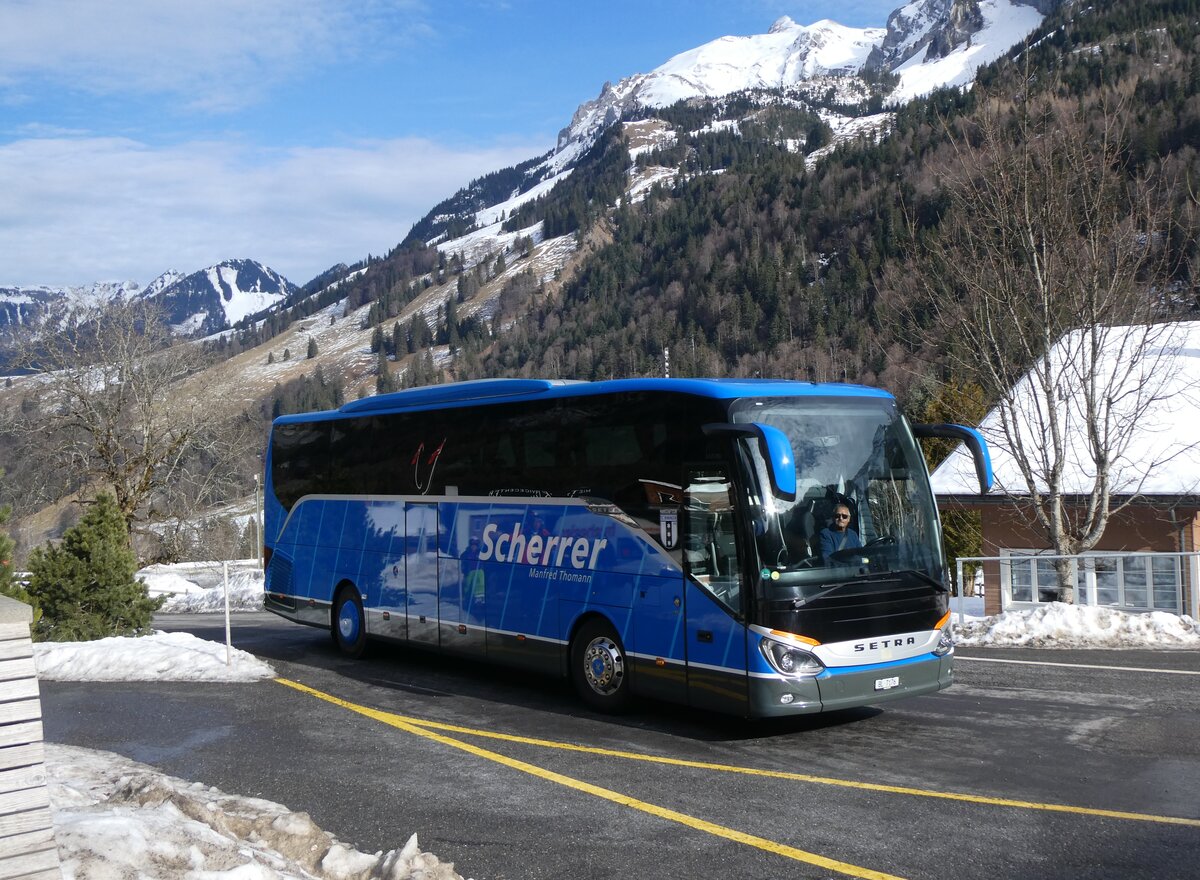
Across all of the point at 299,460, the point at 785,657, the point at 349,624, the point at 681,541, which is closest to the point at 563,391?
the point at 681,541

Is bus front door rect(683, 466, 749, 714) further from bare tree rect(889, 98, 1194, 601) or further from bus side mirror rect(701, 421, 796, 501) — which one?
bare tree rect(889, 98, 1194, 601)

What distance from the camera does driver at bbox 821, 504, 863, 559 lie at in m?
8.86

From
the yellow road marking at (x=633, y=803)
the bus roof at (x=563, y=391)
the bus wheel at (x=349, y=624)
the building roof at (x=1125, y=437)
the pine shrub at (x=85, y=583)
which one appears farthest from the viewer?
the building roof at (x=1125, y=437)

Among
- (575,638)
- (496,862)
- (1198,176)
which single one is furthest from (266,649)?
(1198,176)

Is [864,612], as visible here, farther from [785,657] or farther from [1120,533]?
[1120,533]

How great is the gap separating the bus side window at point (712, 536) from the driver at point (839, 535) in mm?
736

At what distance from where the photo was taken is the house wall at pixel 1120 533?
21109 mm

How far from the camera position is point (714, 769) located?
26.5ft

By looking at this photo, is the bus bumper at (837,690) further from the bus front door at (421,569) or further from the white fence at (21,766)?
the white fence at (21,766)

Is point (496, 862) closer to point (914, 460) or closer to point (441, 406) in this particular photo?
point (914, 460)

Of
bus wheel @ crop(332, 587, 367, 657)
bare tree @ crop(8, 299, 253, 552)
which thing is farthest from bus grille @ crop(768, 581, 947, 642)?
bare tree @ crop(8, 299, 253, 552)

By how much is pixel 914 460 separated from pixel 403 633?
6.88 metres

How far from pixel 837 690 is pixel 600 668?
250 centimetres

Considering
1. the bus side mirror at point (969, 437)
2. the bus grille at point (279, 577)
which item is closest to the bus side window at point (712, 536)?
the bus side mirror at point (969, 437)
